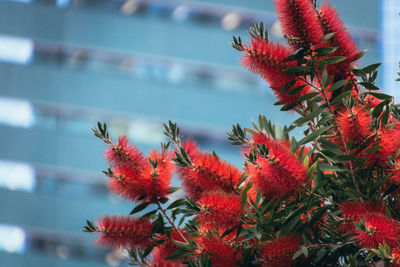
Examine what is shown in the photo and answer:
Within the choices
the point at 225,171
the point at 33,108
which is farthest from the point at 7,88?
the point at 225,171

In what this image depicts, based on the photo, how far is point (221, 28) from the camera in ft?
20.1

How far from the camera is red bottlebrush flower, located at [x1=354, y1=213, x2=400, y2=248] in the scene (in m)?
0.56

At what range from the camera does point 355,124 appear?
64 cm

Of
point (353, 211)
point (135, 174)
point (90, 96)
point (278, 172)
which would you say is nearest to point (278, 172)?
point (278, 172)

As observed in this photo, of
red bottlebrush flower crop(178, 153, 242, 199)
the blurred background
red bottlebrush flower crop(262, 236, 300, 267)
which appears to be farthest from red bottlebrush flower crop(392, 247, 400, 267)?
the blurred background

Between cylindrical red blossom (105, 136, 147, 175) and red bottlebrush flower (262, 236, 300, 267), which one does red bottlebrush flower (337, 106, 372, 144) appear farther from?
cylindrical red blossom (105, 136, 147, 175)

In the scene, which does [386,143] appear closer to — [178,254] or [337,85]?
[337,85]

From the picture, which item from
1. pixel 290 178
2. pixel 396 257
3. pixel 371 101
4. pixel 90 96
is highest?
pixel 90 96

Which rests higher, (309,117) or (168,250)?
(309,117)

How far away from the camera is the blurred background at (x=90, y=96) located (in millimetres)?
5742

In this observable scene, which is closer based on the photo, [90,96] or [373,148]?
[373,148]

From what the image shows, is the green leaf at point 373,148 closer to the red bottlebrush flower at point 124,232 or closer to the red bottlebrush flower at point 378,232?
the red bottlebrush flower at point 378,232

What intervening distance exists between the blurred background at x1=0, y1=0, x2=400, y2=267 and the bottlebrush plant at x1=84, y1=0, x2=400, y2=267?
196 inches

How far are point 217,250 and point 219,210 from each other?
5cm
